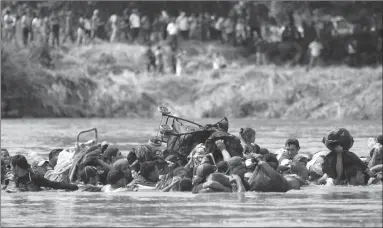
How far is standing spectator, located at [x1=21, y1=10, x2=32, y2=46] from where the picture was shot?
55031 mm

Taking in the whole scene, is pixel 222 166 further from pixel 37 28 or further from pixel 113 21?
pixel 113 21

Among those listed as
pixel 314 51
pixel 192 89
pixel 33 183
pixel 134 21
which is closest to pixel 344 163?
pixel 33 183

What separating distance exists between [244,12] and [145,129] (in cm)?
1247

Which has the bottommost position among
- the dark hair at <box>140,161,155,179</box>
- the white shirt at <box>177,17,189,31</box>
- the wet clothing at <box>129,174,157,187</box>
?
the wet clothing at <box>129,174,157,187</box>

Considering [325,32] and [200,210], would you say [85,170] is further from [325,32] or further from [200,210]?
[325,32]

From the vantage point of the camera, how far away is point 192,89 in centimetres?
5656

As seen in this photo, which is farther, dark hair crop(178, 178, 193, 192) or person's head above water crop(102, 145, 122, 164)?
person's head above water crop(102, 145, 122, 164)

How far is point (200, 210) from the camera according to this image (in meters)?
19.5

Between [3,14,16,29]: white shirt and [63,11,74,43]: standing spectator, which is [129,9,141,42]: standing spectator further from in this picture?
[3,14,16,29]: white shirt

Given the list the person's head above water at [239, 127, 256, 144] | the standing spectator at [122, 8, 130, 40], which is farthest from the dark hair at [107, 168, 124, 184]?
the standing spectator at [122, 8, 130, 40]

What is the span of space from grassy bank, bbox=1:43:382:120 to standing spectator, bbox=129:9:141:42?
826 millimetres

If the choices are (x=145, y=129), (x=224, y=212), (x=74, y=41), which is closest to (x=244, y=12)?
(x=74, y=41)

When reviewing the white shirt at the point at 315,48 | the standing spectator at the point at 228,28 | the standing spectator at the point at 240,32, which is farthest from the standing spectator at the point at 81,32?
the white shirt at the point at 315,48

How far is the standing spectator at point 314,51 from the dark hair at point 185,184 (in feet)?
106
